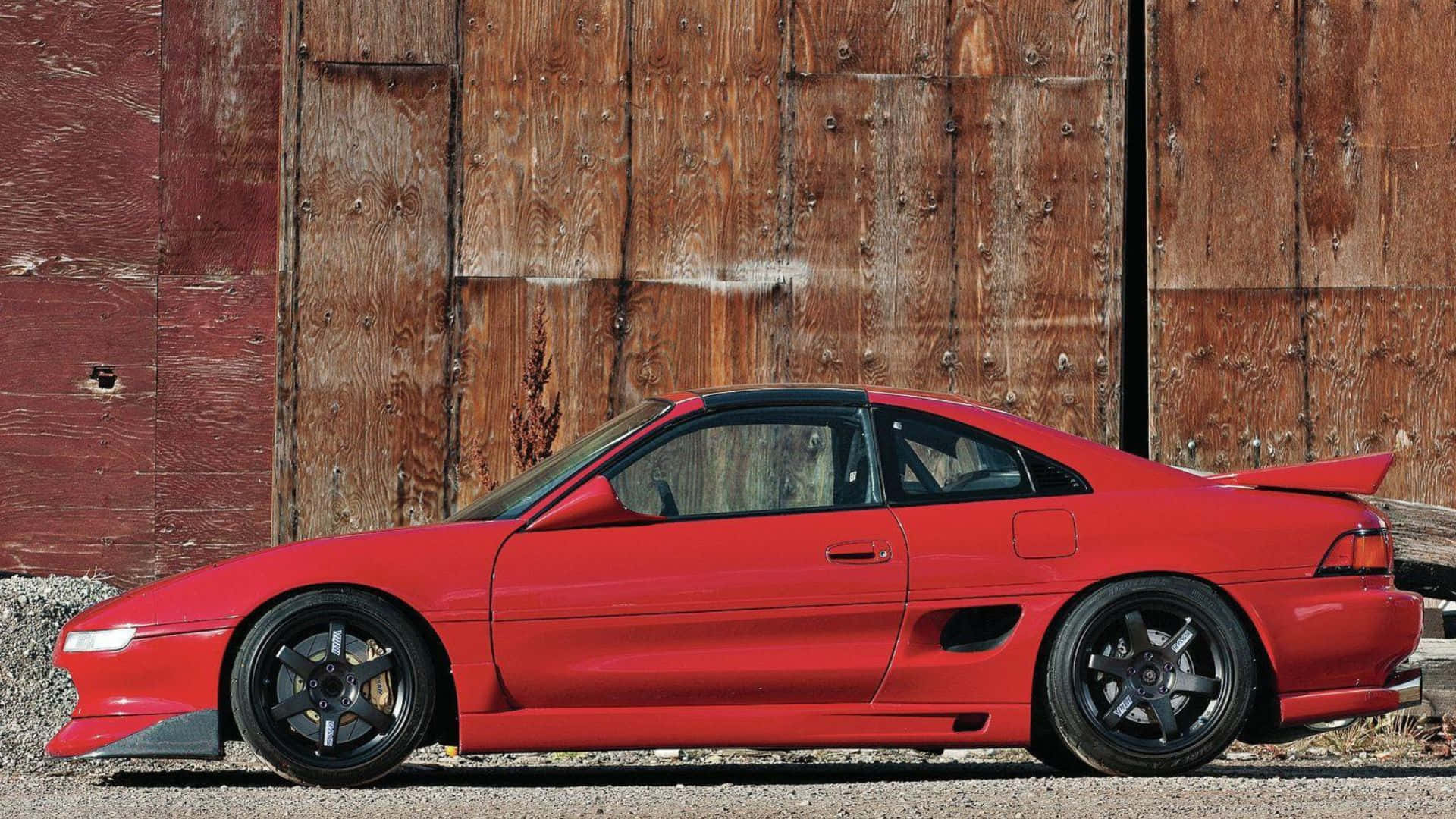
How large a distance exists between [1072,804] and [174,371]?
20.6ft

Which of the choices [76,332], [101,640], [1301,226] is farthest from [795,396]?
[76,332]

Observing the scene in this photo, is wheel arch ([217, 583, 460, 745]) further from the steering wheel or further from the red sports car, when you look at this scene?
the steering wheel

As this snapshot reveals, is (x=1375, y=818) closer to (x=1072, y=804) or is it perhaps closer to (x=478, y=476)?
(x=1072, y=804)

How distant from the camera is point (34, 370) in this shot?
32.2 ft

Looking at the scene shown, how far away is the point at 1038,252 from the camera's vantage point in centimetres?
997

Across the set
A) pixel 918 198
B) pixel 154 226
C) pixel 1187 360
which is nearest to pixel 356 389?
pixel 154 226

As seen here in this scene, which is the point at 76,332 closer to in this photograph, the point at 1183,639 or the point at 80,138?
the point at 80,138

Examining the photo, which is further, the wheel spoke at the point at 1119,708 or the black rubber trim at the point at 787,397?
the black rubber trim at the point at 787,397

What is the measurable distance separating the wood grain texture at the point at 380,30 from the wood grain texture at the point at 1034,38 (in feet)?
9.54

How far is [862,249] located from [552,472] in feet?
13.2

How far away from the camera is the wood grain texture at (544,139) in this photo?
9.80 meters

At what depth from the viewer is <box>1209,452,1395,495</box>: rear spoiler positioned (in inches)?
242

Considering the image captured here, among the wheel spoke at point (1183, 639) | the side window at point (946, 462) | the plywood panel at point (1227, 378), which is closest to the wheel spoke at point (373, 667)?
the side window at point (946, 462)

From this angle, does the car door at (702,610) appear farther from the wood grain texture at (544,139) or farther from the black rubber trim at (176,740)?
the wood grain texture at (544,139)
